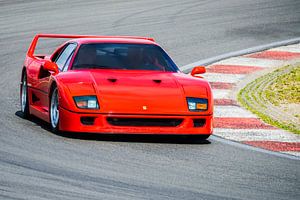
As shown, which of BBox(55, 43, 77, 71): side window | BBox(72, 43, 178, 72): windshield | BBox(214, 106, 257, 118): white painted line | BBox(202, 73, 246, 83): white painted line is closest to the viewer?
BBox(72, 43, 178, 72): windshield

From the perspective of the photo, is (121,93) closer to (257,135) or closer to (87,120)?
(87,120)

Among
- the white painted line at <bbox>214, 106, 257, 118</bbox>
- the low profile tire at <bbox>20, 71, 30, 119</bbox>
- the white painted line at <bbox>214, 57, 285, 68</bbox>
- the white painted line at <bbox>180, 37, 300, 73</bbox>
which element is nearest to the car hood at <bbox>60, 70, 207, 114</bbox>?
the low profile tire at <bbox>20, 71, 30, 119</bbox>

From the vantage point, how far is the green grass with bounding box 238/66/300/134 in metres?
13.0

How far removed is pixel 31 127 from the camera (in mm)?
11578

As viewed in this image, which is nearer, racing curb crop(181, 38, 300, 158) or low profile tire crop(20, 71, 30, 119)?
racing curb crop(181, 38, 300, 158)

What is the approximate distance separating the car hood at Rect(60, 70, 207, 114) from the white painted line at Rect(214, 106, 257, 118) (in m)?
1.58

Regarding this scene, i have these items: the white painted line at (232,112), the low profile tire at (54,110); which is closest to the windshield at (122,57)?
the low profile tire at (54,110)

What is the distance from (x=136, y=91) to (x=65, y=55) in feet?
5.03

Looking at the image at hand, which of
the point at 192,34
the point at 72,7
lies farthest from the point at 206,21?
the point at 72,7

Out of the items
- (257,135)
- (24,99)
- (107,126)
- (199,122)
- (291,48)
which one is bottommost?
(291,48)

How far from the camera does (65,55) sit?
1223cm

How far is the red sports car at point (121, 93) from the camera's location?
10.8 m

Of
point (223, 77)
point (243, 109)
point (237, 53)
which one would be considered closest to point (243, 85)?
point (223, 77)

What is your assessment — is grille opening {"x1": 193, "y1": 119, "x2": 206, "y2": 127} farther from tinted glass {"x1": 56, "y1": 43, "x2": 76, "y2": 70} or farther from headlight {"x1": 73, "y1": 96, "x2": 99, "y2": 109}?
tinted glass {"x1": 56, "y1": 43, "x2": 76, "y2": 70}
